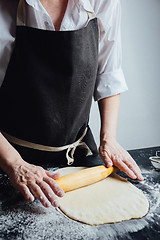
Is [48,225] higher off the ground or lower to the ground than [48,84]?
lower

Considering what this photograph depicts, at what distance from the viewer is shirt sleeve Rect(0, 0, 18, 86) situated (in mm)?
1036

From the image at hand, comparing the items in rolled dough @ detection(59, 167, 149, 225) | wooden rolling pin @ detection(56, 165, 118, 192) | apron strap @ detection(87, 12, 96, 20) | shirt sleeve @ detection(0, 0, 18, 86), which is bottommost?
rolled dough @ detection(59, 167, 149, 225)

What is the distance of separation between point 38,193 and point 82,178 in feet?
0.66

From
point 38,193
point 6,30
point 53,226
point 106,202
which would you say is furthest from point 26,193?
point 6,30

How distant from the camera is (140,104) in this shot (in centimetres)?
246

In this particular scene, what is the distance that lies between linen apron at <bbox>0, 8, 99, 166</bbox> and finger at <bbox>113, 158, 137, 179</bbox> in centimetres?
20

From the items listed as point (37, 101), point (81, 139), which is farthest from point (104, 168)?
point (37, 101)

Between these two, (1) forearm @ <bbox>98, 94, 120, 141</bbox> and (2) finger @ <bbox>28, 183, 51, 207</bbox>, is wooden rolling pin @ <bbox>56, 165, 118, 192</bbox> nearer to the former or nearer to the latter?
(2) finger @ <bbox>28, 183, 51, 207</bbox>

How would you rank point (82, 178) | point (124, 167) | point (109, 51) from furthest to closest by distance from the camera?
1. point (109, 51)
2. point (124, 167)
3. point (82, 178)

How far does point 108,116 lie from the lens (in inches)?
53.1

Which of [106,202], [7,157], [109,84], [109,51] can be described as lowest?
[106,202]

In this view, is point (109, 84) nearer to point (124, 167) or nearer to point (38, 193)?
point (124, 167)

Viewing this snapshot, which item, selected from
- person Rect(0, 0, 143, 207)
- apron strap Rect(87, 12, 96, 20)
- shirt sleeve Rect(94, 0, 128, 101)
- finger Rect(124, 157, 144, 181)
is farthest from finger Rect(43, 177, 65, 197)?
apron strap Rect(87, 12, 96, 20)

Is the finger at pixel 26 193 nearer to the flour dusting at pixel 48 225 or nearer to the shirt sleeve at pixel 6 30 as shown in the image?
the flour dusting at pixel 48 225
